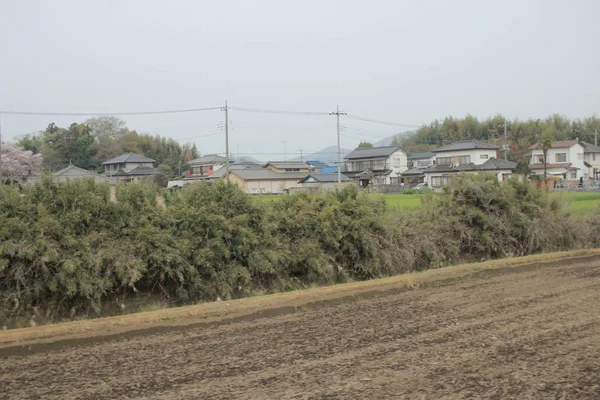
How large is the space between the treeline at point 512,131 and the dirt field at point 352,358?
6648 centimetres

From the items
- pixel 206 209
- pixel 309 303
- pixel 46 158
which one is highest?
pixel 46 158

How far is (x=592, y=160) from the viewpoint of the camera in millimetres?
65312

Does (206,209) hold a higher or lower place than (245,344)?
higher

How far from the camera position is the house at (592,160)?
63844mm

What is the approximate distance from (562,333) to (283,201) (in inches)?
240

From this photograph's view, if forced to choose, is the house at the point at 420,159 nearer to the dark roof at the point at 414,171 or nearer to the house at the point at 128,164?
the dark roof at the point at 414,171

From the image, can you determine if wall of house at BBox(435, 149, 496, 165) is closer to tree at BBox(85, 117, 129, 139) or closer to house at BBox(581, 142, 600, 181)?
house at BBox(581, 142, 600, 181)

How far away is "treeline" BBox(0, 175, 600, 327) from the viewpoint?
7.27 m

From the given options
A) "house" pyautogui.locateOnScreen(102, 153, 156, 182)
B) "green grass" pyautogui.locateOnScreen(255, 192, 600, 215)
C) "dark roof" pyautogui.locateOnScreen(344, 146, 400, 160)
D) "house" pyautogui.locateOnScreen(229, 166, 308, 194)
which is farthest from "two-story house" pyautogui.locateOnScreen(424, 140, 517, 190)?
"house" pyautogui.locateOnScreen(102, 153, 156, 182)

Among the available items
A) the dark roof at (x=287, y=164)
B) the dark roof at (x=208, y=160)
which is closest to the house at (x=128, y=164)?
the dark roof at (x=208, y=160)

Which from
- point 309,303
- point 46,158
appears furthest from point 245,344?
point 46,158

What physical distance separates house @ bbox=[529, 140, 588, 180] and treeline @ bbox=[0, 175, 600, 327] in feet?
178

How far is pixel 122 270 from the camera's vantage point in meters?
7.58

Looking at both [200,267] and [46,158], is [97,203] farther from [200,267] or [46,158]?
[46,158]
